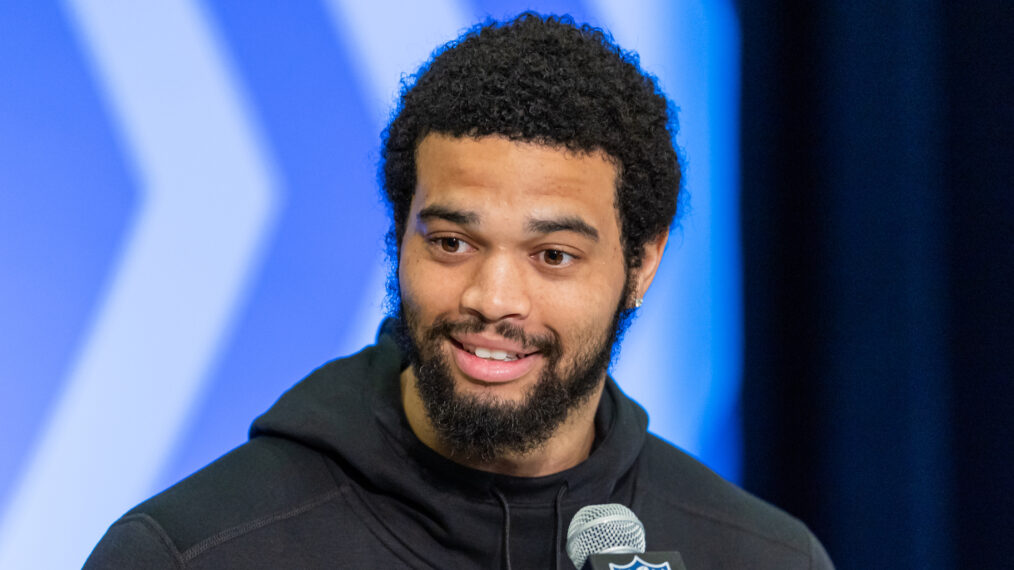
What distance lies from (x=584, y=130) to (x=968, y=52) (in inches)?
59.5

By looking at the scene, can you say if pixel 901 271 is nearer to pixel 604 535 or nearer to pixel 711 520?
pixel 711 520

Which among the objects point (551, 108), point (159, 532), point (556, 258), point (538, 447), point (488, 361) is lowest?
point (159, 532)

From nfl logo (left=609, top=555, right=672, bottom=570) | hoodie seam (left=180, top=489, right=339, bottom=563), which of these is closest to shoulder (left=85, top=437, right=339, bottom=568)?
hoodie seam (left=180, top=489, right=339, bottom=563)

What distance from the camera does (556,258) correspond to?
147 cm

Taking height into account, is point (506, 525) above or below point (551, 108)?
below

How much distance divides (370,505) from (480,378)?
23 cm

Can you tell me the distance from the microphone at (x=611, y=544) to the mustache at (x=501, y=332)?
25 centimetres

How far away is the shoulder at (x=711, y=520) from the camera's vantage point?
1605mm

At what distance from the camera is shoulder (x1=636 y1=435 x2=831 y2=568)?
161cm

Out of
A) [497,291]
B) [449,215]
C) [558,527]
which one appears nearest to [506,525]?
[558,527]

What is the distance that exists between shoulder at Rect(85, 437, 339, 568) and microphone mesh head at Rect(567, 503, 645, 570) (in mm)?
391

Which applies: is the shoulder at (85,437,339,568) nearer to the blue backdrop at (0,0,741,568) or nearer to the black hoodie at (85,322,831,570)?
the black hoodie at (85,322,831,570)

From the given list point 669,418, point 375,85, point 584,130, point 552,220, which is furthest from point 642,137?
point 669,418

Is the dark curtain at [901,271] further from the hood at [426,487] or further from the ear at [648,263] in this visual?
the hood at [426,487]
